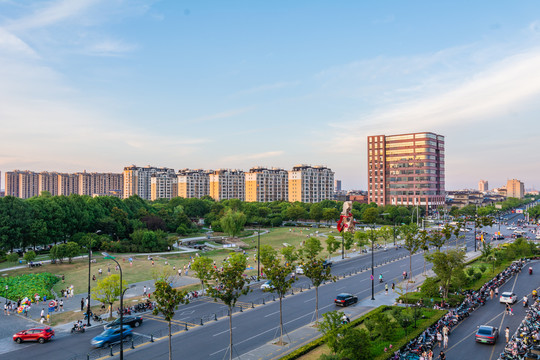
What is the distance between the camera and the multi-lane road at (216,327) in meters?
28.8

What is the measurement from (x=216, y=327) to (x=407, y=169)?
497 ft

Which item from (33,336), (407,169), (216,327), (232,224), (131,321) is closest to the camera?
(33,336)

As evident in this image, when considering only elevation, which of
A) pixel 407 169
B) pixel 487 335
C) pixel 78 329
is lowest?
pixel 78 329

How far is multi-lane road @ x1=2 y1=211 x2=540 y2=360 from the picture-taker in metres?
28.8

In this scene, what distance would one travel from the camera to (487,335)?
28875 millimetres

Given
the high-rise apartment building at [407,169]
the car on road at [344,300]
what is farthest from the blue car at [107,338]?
the high-rise apartment building at [407,169]

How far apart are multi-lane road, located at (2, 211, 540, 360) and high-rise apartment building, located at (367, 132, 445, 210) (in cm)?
12484

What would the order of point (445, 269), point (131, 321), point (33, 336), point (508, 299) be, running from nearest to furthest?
1. point (33, 336)
2. point (131, 321)
3. point (508, 299)
4. point (445, 269)

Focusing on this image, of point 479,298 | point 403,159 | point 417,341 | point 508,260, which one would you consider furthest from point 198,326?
point 403,159

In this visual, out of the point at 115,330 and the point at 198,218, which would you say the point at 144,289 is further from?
the point at 198,218

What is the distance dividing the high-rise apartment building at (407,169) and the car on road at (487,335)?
13814cm

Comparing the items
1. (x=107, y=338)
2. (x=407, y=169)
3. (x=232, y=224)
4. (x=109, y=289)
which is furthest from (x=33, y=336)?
(x=407, y=169)

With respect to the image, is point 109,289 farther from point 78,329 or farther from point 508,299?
point 508,299

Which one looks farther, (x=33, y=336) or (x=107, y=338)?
(x=33, y=336)
